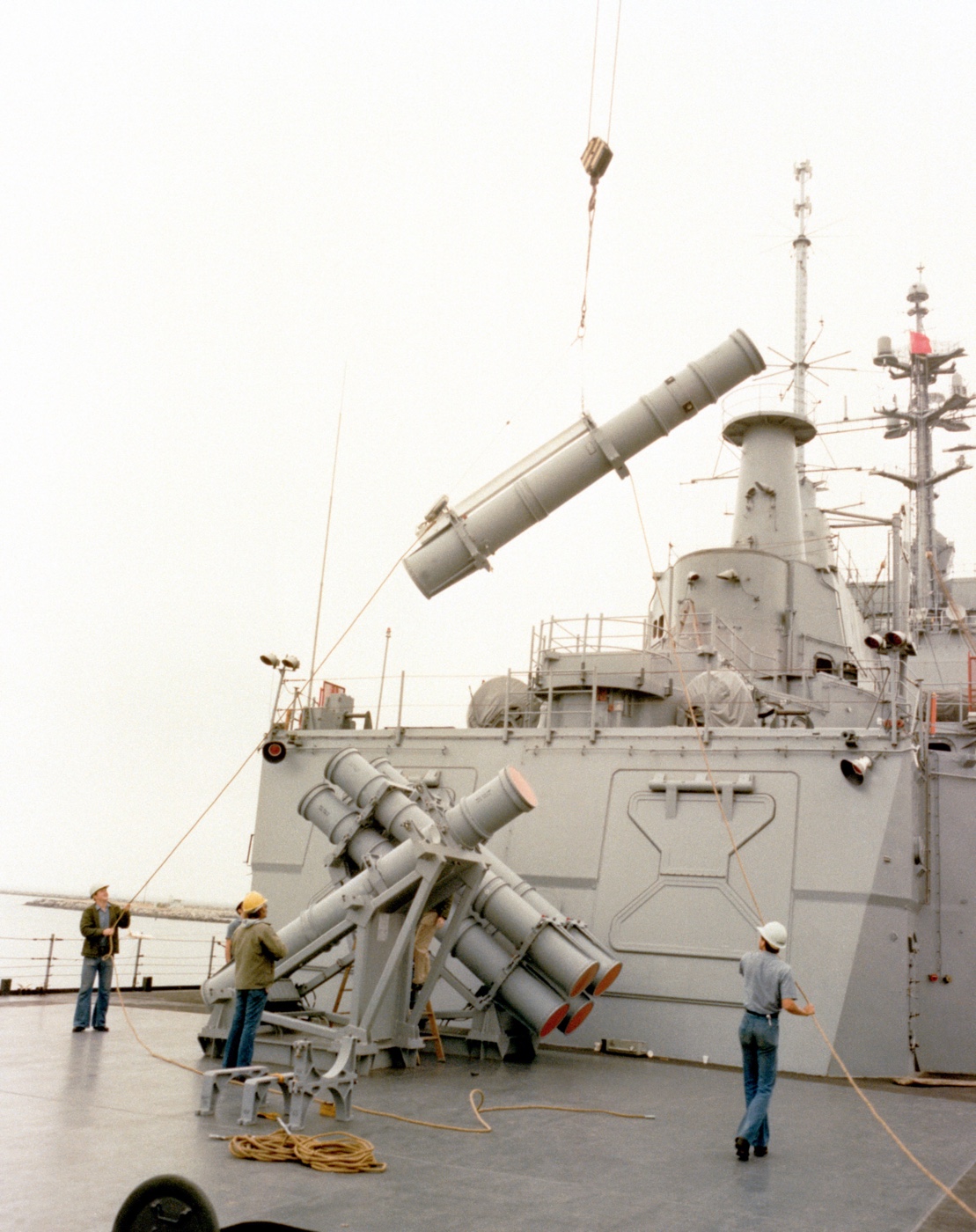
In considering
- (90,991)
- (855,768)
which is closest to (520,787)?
(855,768)

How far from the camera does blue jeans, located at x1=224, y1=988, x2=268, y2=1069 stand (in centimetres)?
812

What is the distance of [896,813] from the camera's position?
11578 millimetres

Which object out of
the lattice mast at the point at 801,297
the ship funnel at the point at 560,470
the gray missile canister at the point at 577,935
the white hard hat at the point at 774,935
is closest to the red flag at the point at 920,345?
the lattice mast at the point at 801,297

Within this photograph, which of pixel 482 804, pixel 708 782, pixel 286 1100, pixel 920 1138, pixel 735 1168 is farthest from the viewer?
pixel 708 782

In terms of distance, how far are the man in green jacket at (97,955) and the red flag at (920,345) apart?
77.1 feet

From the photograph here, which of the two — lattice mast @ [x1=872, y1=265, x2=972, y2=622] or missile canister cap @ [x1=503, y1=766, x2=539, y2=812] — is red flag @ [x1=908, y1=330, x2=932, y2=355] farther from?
missile canister cap @ [x1=503, y1=766, x2=539, y2=812]

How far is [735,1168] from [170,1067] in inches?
189

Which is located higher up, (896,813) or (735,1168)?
(896,813)

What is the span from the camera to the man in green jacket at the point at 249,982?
26.7 feet

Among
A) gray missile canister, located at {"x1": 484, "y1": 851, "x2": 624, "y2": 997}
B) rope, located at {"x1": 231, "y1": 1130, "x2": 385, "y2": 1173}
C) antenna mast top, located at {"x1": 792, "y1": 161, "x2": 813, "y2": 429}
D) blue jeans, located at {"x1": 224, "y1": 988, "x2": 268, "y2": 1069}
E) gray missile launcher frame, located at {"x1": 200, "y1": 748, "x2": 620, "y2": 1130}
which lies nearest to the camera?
rope, located at {"x1": 231, "y1": 1130, "x2": 385, "y2": 1173}

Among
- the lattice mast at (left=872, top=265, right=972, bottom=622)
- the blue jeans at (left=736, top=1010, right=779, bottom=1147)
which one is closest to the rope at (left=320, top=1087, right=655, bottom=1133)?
the blue jeans at (left=736, top=1010, right=779, bottom=1147)

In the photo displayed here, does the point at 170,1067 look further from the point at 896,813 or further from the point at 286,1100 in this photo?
the point at 896,813

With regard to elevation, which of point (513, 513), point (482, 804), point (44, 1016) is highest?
point (513, 513)

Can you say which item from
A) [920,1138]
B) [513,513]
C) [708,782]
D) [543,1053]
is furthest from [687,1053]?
[513,513]
